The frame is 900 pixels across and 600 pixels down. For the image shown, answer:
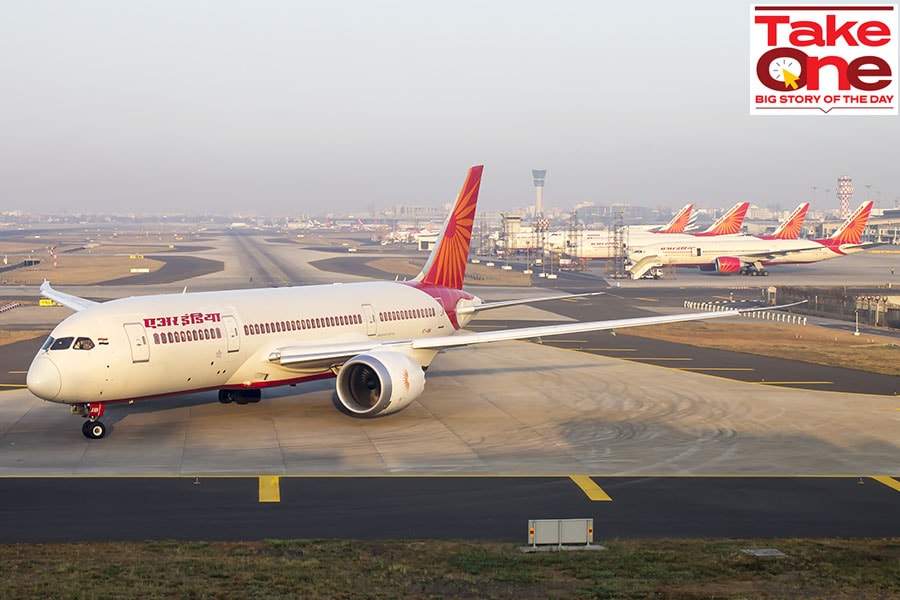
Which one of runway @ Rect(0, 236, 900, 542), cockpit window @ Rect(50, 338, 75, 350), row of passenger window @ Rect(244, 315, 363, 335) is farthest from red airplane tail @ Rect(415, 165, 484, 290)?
cockpit window @ Rect(50, 338, 75, 350)

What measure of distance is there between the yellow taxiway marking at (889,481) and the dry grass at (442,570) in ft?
22.4

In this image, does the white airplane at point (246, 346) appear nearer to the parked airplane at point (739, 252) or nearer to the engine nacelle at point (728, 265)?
the parked airplane at point (739, 252)

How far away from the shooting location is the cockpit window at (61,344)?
32906 millimetres

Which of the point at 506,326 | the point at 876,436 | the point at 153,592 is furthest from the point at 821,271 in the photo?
the point at 153,592

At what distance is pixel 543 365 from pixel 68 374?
2804 cm

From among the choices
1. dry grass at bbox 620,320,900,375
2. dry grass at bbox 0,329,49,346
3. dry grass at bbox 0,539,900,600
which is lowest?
dry grass at bbox 620,320,900,375

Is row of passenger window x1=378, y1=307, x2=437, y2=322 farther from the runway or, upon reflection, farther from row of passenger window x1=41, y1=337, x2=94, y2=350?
row of passenger window x1=41, y1=337, x2=94, y2=350

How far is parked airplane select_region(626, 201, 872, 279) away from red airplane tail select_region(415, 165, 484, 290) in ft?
289

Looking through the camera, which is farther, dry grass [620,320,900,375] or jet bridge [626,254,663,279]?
jet bridge [626,254,663,279]

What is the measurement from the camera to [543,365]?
177 feet

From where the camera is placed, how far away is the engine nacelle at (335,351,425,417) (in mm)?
35906

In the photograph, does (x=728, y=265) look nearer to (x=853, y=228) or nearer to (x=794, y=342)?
(x=853, y=228)

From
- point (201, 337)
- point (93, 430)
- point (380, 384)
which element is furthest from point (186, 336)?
point (380, 384)

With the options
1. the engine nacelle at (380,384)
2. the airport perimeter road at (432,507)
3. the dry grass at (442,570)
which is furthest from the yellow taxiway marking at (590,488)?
the engine nacelle at (380,384)
